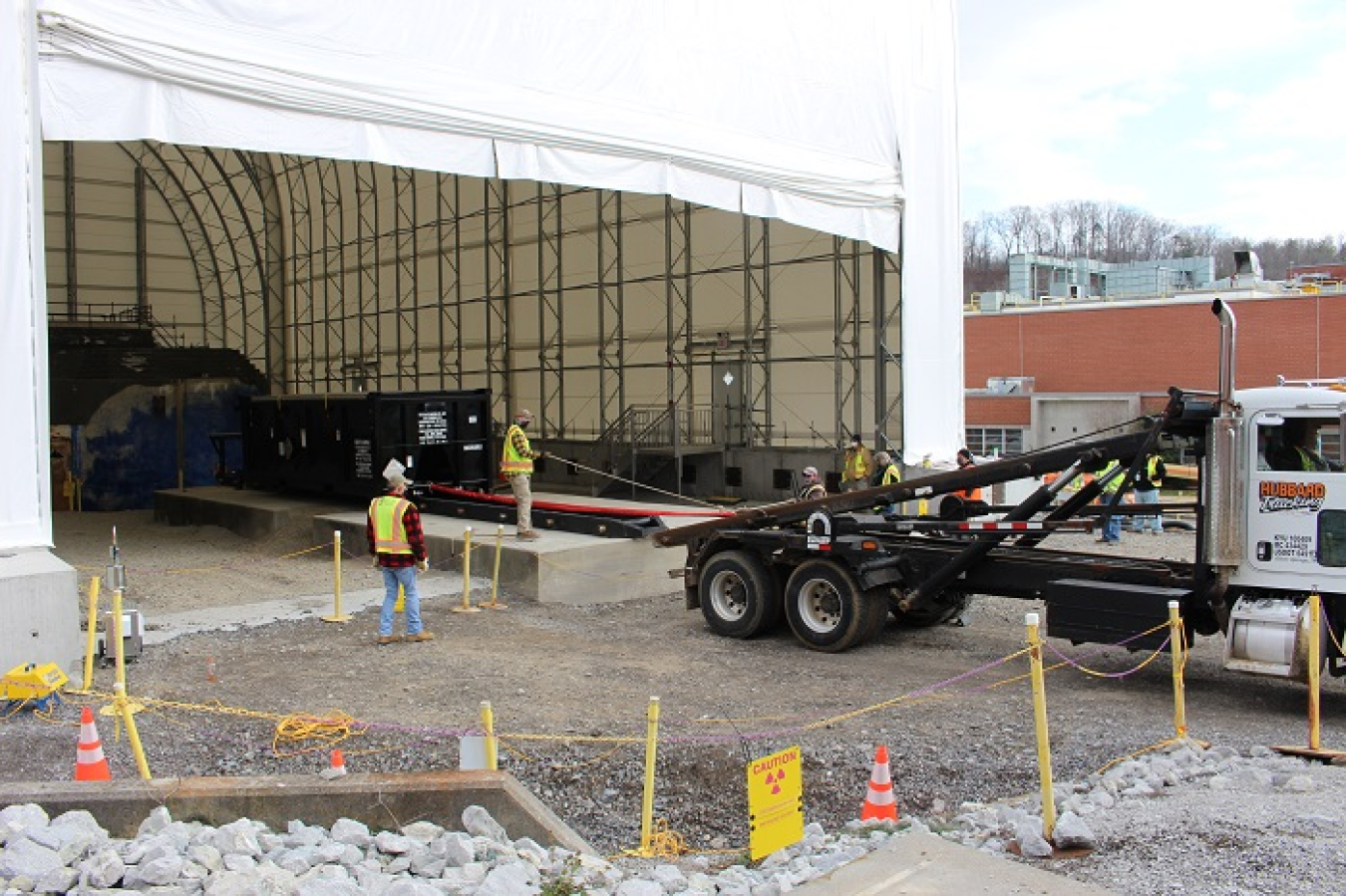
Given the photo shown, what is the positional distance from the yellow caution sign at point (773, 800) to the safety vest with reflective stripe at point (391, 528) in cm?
682

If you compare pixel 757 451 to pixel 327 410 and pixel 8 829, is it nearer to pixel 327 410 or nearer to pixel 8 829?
pixel 327 410

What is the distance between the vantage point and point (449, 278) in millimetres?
37062

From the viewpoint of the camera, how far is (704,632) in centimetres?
1345

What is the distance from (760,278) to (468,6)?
528 inches

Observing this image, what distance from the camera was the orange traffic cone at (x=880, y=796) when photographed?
6.91 meters

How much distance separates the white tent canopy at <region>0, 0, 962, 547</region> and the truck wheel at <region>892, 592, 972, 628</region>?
7731 mm

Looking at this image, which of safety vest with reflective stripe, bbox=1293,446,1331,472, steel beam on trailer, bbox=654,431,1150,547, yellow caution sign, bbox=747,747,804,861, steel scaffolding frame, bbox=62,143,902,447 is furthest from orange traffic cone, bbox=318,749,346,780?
steel scaffolding frame, bbox=62,143,902,447

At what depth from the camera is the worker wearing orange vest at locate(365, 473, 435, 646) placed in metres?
12.1

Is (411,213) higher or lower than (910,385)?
higher

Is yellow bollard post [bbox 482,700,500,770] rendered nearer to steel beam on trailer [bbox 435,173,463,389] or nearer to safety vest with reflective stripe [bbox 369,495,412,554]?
safety vest with reflective stripe [bbox 369,495,412,554]

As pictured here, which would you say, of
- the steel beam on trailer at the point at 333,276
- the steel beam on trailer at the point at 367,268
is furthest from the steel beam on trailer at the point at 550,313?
the steel beam on trailer at the point at 333,276

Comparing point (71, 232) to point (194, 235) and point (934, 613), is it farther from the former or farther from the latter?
point (934, 613)

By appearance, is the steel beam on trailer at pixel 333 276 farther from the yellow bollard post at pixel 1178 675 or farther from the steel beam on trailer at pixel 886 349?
the yellow bollard post at pixel 1178 675

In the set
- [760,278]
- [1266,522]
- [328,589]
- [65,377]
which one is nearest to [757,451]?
[760,278]
